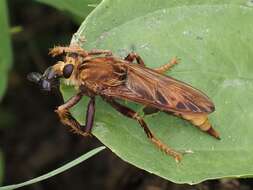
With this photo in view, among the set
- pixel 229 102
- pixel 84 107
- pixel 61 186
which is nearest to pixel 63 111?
pixel 84 107

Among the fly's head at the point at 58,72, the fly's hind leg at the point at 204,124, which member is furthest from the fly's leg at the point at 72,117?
the fly's hind leg at the point at 204,124

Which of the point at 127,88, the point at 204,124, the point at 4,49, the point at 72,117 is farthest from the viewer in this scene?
the point at 4,49

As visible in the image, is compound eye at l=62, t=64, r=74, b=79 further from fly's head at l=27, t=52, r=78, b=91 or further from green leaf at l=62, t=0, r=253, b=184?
green leaf at l=62, t=0, r=253, b=184

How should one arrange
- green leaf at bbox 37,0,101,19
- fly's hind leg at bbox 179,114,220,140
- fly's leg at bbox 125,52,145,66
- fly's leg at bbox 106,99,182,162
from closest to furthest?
fly's leg at bbox 106,99,182,162
fly's hind leg at bbox 179,114,220,140
fly's leg at bbox 125,52,145,66
green leaf at bbox 37,0,101,19

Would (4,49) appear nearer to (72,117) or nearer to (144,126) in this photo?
(72,117)

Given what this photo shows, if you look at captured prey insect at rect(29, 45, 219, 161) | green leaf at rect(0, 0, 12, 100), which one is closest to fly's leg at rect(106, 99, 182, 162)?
captured prey insect at rect(29, 45, 219, 161)

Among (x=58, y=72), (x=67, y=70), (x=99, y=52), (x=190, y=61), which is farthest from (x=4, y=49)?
(x=190, y=61)

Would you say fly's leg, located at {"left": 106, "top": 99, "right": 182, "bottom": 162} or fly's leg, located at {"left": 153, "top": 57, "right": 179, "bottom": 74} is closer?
fly's leg, located at {"left": 106, "top": 99, "right": 182, "bottom": 162}
